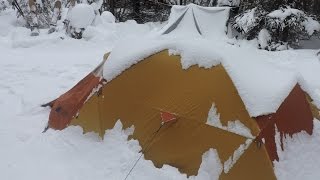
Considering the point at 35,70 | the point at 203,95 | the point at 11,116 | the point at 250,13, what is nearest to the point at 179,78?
the point at 203,95

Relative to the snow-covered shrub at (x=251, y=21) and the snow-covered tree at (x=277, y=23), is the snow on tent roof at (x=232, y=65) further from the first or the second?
the snow-covered shrub at (x=251, y=21)

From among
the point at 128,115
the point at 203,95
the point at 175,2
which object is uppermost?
the point at 203,95

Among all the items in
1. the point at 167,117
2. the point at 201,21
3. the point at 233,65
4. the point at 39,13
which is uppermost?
the point at 233,65

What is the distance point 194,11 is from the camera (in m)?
12.4

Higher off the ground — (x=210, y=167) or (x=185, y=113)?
(x=185, y=113)

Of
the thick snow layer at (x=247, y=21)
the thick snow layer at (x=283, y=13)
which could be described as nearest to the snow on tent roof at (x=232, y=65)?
the thick snow layer at (x=283, y=13)

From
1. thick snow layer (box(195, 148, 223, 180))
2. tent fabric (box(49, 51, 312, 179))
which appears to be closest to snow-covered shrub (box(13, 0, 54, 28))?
tent fabric (box(49, 51, 312, 179))

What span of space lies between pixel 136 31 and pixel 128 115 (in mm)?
8163

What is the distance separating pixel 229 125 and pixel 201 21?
858 centimetres

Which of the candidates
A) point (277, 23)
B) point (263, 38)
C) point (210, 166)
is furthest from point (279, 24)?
point (210, 166)

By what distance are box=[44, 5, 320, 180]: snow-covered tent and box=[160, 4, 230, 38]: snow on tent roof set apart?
734 centimetres

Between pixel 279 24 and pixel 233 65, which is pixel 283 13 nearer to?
pixel 279 24

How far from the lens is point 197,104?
14.4ft

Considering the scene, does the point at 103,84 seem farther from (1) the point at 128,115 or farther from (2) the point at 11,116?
(2) the point at 11,116
